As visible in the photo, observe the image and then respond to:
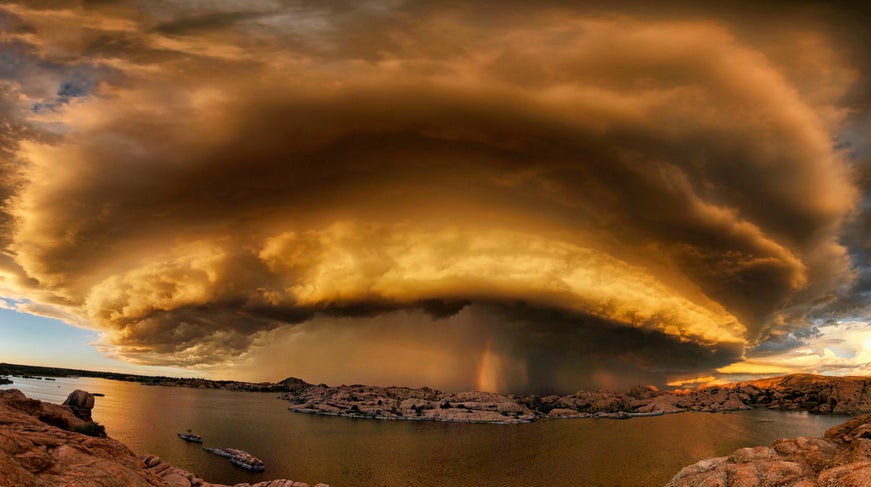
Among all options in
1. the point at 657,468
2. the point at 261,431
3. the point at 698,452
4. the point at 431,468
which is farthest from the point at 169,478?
the point at 698,452

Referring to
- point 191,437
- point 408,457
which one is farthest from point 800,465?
point 191,437

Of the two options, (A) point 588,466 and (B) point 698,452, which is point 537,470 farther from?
(B) point 698,452

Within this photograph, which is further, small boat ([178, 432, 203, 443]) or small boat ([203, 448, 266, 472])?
small boat ([178, 432, 203, 443])

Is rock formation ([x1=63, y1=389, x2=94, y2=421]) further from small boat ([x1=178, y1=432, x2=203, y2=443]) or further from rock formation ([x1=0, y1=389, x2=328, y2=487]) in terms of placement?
small boat ([x1=178, y1=432, x2=203, y2=443])

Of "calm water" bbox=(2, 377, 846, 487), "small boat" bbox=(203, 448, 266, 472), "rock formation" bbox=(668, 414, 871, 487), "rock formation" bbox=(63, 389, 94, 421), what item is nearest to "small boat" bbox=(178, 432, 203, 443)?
"calm water" bbox=(2, 377, 846, 487)

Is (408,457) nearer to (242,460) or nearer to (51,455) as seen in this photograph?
(242,460)

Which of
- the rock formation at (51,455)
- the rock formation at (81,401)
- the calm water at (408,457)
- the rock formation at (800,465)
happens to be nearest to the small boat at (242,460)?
the calm water at (408,457)

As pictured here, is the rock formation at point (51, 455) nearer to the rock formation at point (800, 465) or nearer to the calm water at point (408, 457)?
the rock formation at point (800, 465)
